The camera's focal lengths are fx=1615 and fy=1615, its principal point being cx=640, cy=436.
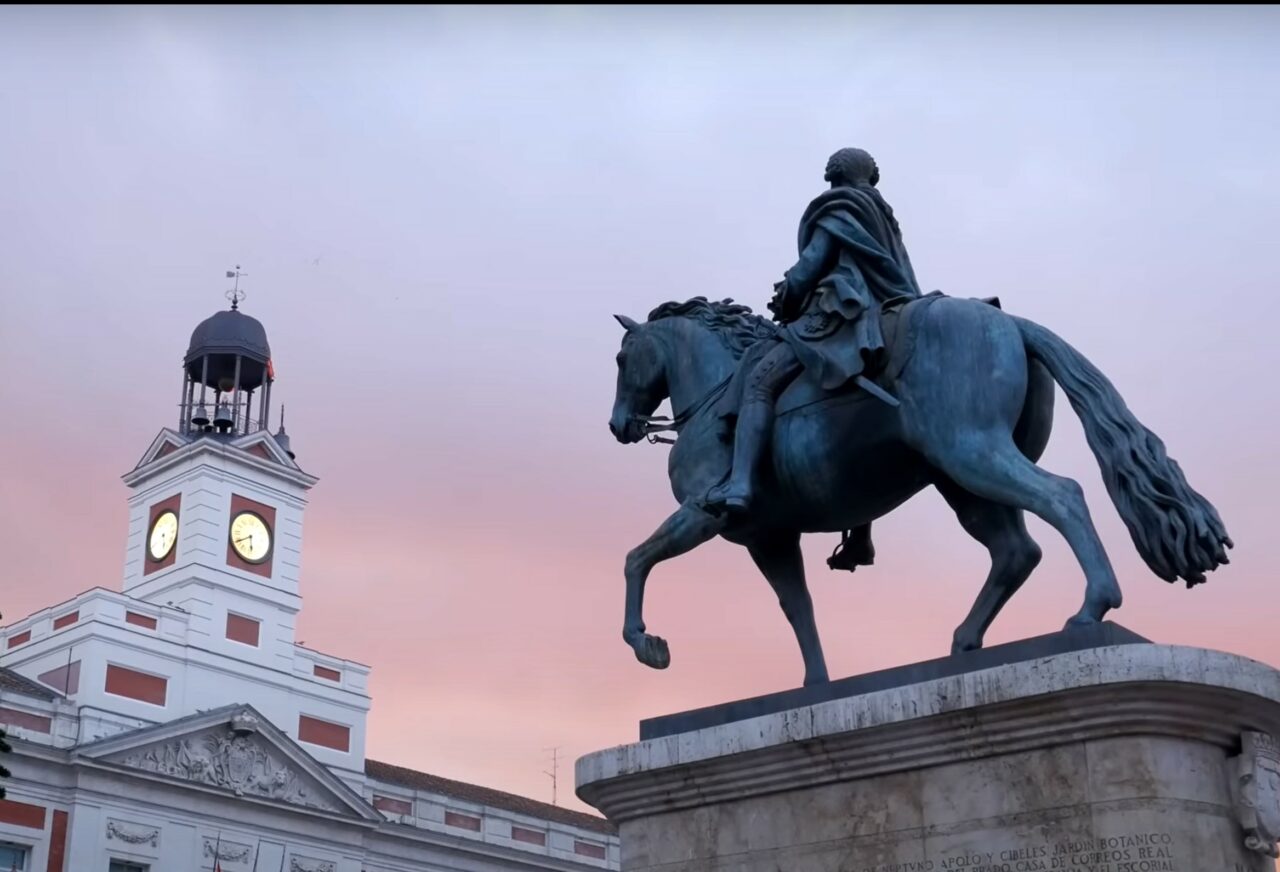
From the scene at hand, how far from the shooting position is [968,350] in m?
7.22

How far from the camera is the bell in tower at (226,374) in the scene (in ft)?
156

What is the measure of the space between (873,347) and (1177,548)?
64.3 inches

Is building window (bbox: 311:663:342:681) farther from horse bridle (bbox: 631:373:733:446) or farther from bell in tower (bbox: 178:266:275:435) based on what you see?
horse bridle (bbox: 631:373:733:446)

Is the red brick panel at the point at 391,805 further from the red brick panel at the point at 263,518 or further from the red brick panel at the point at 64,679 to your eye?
the red brick panel at the point at 64,679

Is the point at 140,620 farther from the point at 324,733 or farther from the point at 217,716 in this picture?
the point at 324,733

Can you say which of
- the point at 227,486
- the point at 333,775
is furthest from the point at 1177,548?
Result: the point at 227,486

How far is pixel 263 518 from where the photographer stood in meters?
47.2

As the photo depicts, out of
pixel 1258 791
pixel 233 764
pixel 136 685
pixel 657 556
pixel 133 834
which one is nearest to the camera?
pixel 1258 791

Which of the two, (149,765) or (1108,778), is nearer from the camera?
(1108,778)

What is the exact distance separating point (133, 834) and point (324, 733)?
298 inches

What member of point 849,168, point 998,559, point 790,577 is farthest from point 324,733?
point 998,559

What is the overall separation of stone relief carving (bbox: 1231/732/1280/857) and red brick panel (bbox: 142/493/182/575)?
41.7 m

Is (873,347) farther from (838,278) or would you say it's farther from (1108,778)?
(1108,778)

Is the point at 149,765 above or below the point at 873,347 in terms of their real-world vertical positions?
above
